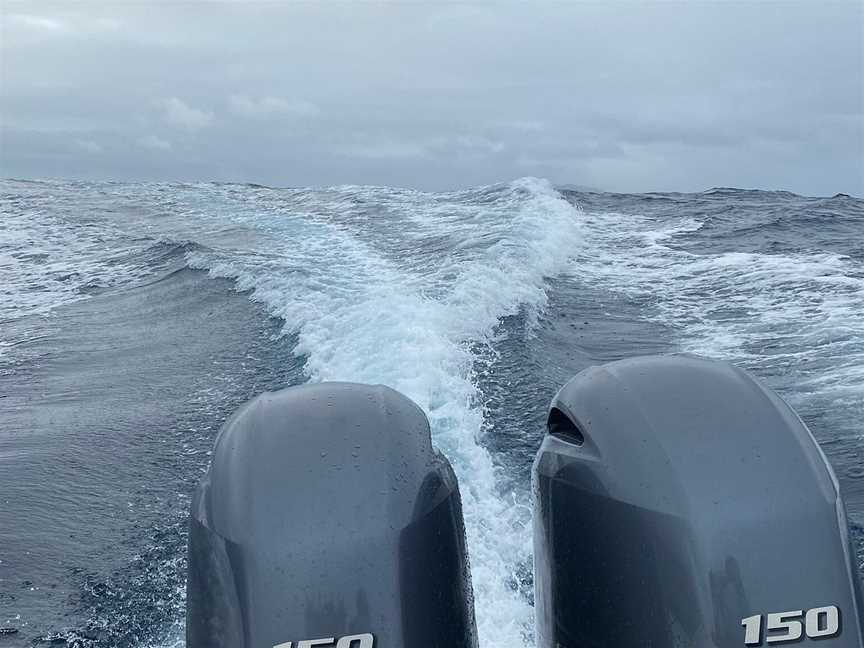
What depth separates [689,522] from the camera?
5.98 ft

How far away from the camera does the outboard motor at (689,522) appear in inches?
68.5

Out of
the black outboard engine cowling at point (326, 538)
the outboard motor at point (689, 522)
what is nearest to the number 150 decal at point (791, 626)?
the outboard motor at point (689, 522)

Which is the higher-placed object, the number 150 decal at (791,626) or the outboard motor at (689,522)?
the outboard motor at (689,522)

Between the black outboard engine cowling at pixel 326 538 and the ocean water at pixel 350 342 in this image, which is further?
the ocean water at pixel 350 342

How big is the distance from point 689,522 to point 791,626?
0.27 m

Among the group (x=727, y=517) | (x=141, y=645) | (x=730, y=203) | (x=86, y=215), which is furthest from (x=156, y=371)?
(x=730, y=203)

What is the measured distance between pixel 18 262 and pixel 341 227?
420 cm

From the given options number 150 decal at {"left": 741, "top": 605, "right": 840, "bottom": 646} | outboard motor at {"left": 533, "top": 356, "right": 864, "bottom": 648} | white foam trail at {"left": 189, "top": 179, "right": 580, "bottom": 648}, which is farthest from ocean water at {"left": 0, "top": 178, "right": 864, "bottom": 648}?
number 150 decal at {"left": 741, "top": 605, "right": 840, "bottom": 646}

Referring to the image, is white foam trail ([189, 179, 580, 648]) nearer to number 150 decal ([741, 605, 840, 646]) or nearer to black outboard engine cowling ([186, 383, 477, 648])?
black outboard engine cowling ([186, 383, 477, 648])

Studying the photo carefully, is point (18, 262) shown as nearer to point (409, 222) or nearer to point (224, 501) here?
point (409, 222)

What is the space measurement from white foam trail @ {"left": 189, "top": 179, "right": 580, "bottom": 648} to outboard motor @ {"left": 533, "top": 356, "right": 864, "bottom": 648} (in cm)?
130

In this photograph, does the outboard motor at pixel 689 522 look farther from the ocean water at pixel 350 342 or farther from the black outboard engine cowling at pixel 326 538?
the ocean water at pixel 350 342

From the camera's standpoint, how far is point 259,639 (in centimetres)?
171

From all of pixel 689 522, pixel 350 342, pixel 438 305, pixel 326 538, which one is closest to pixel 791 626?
pixel 689 522
